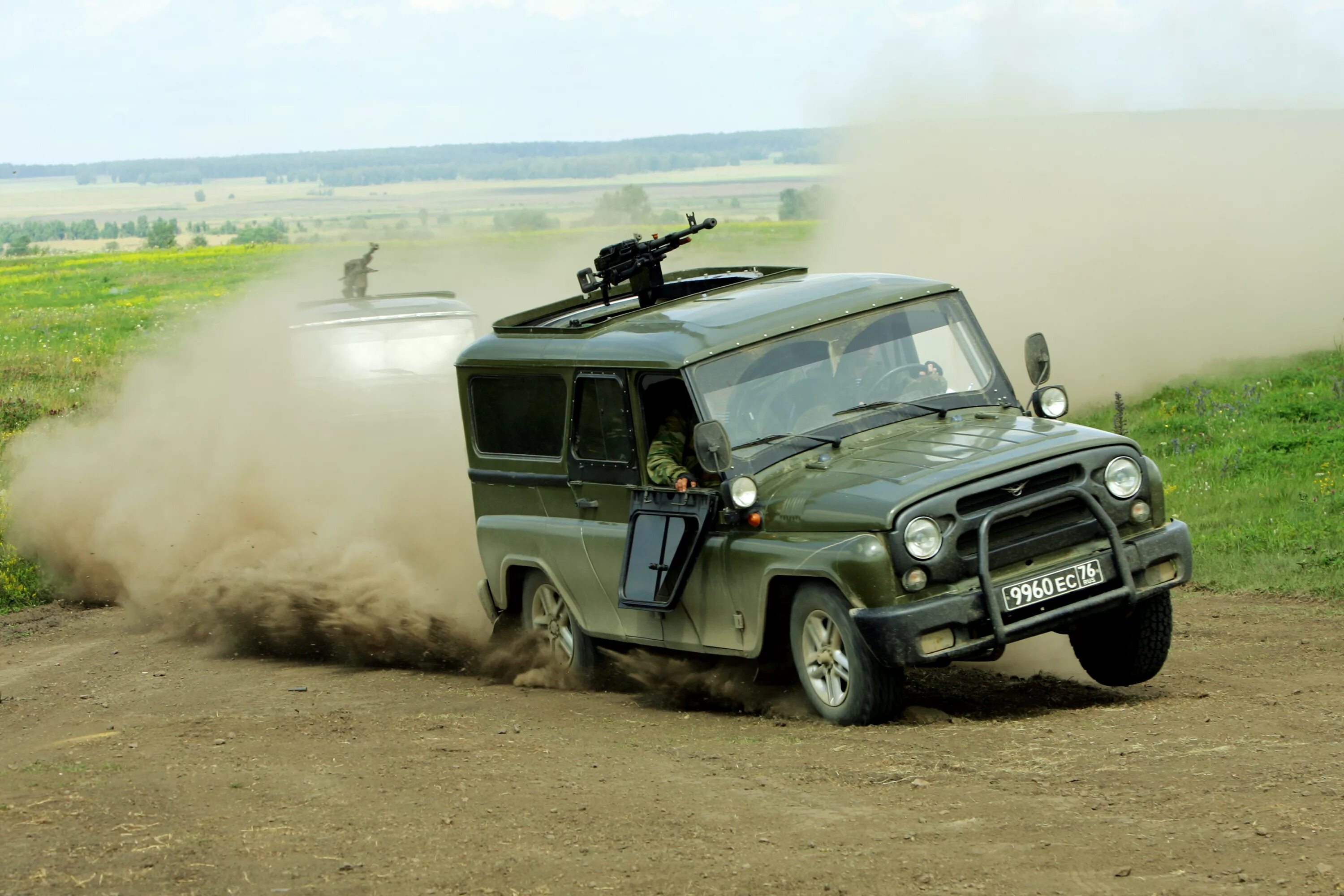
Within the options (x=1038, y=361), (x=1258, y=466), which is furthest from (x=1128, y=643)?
(x=1258, y=466)

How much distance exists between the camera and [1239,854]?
4.86 m

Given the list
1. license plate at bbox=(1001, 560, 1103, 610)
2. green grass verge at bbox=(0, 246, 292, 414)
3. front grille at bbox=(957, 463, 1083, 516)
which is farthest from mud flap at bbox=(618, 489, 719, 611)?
green grass verge at bbox=(0, 246, 292, 414)

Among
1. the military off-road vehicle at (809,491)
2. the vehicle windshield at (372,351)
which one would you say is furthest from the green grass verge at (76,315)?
the military off-road vehicle at (809,491)

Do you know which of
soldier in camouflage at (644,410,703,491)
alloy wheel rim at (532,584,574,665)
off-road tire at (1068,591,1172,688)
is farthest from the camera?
alloy wheel rim at (532,584,574,665)

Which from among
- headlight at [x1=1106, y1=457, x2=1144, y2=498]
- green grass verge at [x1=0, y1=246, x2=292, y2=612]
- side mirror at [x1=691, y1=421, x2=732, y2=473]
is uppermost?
side mirror at [x1=691, y1=421, x2=732, y2=473]

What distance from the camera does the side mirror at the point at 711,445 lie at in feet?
24.5

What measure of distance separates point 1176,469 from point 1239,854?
1055cm

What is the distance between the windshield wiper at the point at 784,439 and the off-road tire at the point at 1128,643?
1441 millimetres

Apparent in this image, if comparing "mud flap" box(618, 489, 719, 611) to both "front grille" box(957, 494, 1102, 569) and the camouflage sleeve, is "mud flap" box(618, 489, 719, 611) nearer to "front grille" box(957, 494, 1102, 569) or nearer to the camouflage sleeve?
the camouflage sleeve

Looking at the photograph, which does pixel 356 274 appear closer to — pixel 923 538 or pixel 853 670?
pixel 853 670

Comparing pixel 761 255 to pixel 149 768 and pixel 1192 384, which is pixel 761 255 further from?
pixel 149 768

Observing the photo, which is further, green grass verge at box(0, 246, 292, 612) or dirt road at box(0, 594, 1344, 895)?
green grass verge at box(0, 246, 292, 612)

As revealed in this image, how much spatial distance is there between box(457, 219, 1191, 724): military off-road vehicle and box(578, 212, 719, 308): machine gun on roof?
2 cm

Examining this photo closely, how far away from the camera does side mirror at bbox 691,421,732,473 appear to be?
748 cm
